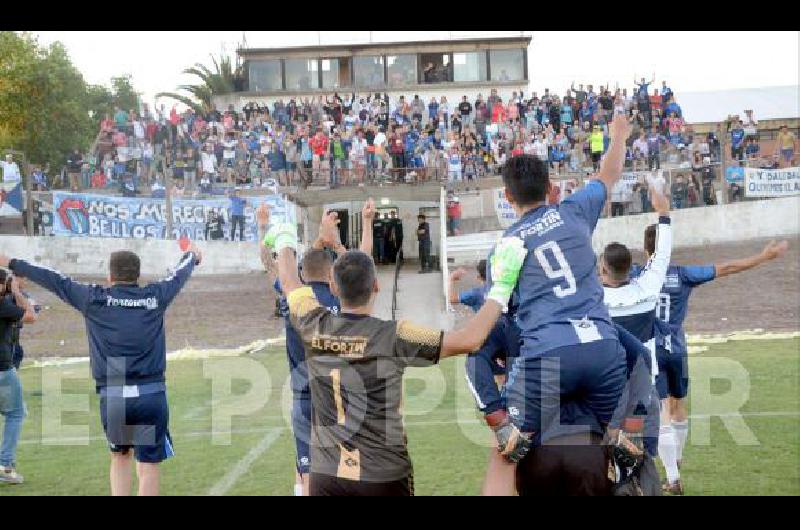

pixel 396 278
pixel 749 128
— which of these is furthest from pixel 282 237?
pixel 749 128

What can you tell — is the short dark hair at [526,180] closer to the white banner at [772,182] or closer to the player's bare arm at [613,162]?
the player's bare arm at [613,162]

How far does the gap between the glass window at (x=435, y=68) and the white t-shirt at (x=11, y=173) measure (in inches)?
916

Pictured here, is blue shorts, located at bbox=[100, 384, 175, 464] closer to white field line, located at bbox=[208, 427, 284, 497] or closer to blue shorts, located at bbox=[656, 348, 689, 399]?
white field line, located at bbox=[208, 427, 284, 497]

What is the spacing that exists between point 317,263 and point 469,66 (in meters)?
→ 40.3

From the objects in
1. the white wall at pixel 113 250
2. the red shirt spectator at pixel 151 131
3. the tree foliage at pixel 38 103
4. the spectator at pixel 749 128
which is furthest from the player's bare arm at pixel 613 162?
the tree foliage at pixel 38 103

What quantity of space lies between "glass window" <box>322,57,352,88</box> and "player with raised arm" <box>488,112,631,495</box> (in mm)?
41644

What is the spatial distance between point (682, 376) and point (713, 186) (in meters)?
21.7

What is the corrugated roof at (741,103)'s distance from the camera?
54.8m

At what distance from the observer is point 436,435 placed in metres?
11.4

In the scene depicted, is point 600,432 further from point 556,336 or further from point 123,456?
point 123,456

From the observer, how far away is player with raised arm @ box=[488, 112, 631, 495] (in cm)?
540

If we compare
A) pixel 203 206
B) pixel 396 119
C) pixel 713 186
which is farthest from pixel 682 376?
pixel 396 119

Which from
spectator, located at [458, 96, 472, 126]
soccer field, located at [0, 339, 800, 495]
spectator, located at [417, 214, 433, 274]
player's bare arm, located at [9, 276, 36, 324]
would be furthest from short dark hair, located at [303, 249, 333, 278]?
spectator, located at [458, 96, 472, 126]
